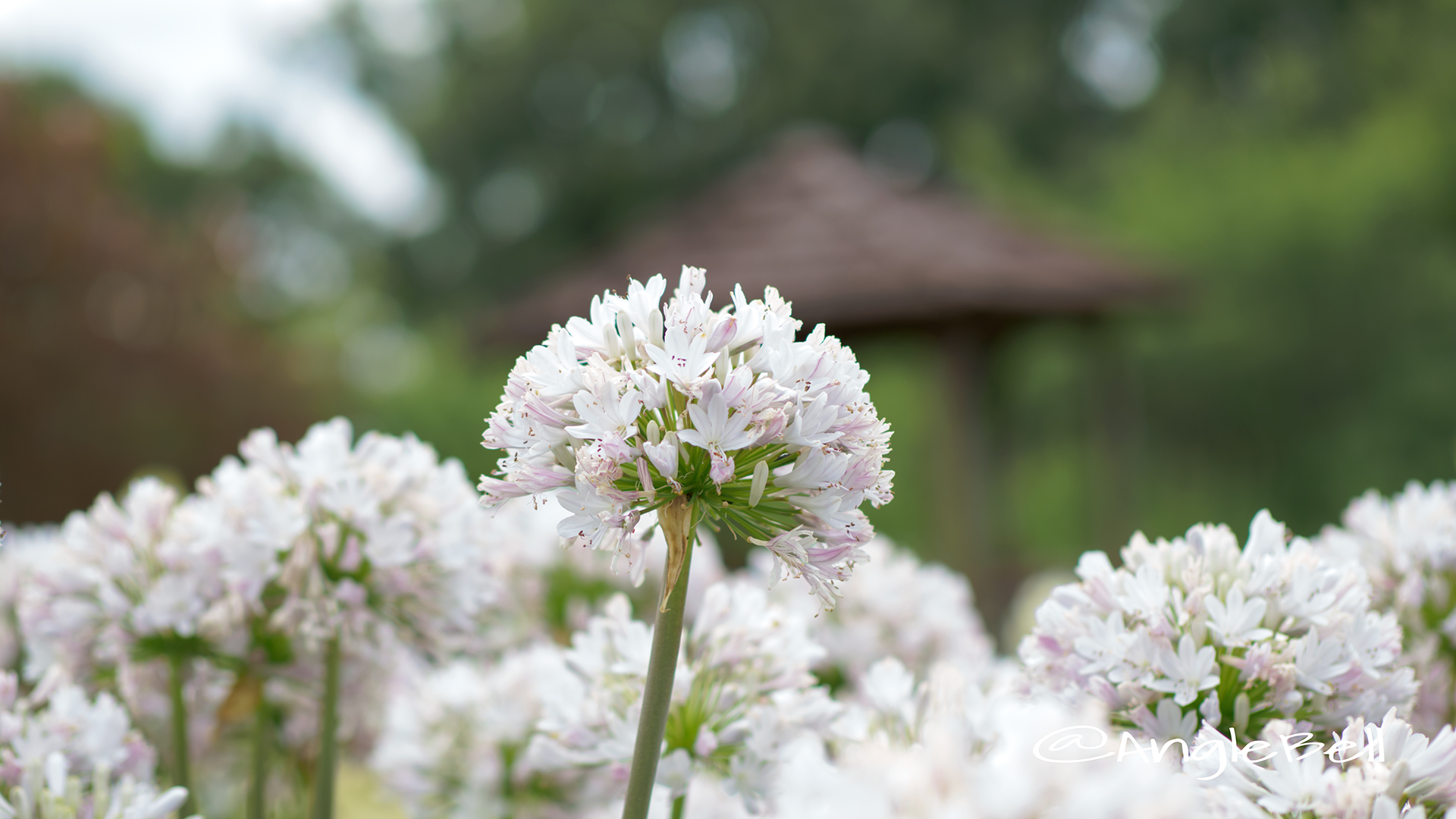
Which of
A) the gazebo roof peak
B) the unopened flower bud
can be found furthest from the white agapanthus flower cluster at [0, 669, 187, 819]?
the gazebo roof peak

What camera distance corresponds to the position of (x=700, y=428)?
1106mm

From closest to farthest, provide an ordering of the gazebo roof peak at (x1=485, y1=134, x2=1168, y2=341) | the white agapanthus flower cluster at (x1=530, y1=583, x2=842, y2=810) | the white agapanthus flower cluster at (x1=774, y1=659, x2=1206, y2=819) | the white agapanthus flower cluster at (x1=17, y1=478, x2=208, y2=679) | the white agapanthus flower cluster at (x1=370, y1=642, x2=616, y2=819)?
1. the white agapanthus flower cluster at (x1=774, y1=659, x2=1206, y2=819)
2. the white agapanthus flower cluster at (x1=530, y1=583, x2=842, y2=810)
3. the white agapanthus flower cluster at (x1=17, y1=478, x2=208, y2=679)
4. the white agapanthus flower cluster at (x1=370, y1=642, x2=616, y2=819)
5. the gazebo roof peak at (x1=485, y1=134, x2=1168, y2=341)

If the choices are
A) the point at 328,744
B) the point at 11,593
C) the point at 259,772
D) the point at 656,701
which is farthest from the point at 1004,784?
the point at 11,593

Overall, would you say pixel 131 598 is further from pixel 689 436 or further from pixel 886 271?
pixel 886 271

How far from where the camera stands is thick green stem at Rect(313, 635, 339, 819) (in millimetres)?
1577

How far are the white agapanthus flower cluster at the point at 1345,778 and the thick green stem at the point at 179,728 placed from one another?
1358 millimetres

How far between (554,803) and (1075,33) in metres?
24.4

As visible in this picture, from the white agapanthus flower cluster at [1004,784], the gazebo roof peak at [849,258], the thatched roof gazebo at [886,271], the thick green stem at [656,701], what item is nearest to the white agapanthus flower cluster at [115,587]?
the thick green stem at [656,701]

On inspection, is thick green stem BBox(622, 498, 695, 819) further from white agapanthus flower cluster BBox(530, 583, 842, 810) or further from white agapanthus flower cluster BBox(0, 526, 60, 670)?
white agapanthus flower cluster BBox(0, 526, 60, 670)

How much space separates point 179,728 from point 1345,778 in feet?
4.92

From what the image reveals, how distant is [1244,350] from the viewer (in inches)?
647

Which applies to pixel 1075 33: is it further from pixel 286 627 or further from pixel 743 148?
pixel 286 627

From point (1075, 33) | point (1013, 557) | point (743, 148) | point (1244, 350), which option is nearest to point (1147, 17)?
point (1075, 33)

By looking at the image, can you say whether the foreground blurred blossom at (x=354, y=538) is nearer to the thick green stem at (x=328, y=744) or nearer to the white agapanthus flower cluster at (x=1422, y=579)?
the thick green stem at (x=328, y=744)
